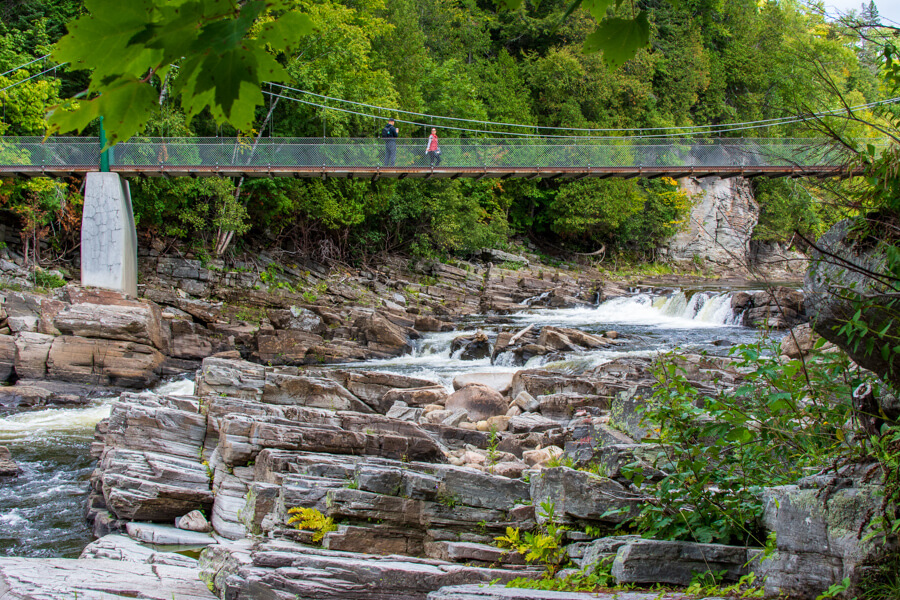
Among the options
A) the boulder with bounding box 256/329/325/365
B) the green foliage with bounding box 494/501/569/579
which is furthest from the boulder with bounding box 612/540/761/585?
the boulder with bounding box 256/329/325/365

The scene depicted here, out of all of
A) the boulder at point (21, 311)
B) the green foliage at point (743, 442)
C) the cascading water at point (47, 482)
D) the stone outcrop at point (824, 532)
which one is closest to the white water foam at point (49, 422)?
the cascading water at point (47, 482)

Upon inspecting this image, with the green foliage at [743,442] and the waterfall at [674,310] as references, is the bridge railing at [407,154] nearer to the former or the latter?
the waterfall at [674,310]

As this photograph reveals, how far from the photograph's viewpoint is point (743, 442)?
3.48 metres

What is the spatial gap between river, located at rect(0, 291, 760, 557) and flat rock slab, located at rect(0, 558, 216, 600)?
1.75m

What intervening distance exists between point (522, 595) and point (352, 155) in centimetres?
1658

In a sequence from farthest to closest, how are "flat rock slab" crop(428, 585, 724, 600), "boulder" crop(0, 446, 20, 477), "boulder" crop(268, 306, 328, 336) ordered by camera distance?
"boulder" crop(268, 306, 328, 336)
"boulder" crop(0, 446, 20, 477)
"flat rock slab" crop(428, 585, 724, 600)

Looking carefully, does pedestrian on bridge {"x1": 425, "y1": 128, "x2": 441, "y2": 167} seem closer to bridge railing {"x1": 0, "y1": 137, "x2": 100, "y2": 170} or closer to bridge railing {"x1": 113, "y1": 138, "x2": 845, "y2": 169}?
bridge railing {"x1": 113, "y1": 138, "x2": 845, "y2": 169}

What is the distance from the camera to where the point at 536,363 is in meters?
15.0

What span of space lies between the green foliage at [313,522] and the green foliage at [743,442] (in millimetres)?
2099

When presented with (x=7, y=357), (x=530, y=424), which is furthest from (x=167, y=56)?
(x=7, y=357)

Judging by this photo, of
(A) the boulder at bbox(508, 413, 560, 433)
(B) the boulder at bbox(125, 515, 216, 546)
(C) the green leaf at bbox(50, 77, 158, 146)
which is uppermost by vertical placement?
(C) the green leaf at bbox(50, 77, 158, 146)

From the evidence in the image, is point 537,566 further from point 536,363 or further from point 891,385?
point 536,363

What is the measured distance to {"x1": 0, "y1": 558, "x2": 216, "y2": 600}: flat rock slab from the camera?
4.29 metres

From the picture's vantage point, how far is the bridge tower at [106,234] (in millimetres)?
17641
